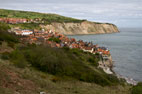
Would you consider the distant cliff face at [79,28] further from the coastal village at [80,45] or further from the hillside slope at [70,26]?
the coastal village at [80,45]

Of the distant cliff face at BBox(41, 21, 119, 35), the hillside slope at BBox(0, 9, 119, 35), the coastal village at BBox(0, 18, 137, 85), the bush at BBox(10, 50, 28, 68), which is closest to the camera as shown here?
the bush at BBox(10, 50, 28, 68)

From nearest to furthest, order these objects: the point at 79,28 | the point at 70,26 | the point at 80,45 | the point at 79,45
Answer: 1. the point at 79,45
2. the point at 80,45
3. the point at 70,26
4. the point at 79,28

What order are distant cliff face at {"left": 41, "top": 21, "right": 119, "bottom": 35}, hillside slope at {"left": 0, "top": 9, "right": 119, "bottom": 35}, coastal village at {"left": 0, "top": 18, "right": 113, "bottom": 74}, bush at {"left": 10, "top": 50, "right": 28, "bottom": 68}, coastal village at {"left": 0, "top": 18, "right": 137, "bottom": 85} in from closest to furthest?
1. bush at {"left": 10, "top": 50, "right": 28, "bottom": 68}
2. coastal village at {"left": 0, "top": 18, "right": 137, "bottom": 85}
3. coastal village at {"left": 0, "top": 18, "right": 113, "bottom": 74}
4. hillside slope at {"left": 0, "top": 9, "right": 119, "bottom": 35}
5. distant cliff face at {"left": 41, "top": 21, "right": 119, "bottom": 35}

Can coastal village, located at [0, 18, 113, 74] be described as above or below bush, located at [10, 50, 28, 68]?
below

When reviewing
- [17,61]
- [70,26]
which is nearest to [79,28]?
[70,26]

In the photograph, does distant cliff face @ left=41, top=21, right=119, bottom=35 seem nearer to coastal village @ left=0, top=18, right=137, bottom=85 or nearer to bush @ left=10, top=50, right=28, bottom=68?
coastal village @ left=0, top=18, right=137, bottom=85

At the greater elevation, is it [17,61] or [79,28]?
[17,61]

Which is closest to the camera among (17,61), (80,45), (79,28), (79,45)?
(17,61)

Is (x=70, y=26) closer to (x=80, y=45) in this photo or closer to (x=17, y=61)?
(x=80, y=45)

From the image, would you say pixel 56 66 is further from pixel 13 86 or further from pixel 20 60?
pixel 13 86

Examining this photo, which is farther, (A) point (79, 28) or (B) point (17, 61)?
(A) point (79, 28)

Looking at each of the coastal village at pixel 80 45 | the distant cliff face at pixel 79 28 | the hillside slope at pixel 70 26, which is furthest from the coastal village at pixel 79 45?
the distant cliff face at pixel 79 28

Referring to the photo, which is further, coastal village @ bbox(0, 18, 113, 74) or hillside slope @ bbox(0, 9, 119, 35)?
hillside slope @ bbox(0, 9, 119, 35)

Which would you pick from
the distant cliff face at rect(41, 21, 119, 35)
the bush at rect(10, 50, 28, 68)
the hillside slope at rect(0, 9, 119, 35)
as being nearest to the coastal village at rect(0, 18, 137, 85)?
the bush at rect(10, 50, 28, 68)
